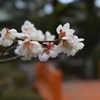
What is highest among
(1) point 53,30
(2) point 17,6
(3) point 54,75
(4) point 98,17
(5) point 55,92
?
(2) point 17,6

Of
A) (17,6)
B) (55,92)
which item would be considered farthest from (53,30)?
(17,6)

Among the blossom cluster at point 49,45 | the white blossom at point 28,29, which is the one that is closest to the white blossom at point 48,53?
the blossom cluster at point 49,45

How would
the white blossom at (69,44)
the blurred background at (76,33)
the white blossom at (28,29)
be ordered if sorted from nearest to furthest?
the white blossom at (69,44), the white blossom at (28,29), the blurred background at (76,33)

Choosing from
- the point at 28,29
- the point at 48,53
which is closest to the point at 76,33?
the point at 28,29

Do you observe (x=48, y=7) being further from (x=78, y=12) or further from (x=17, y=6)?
(x=78, y=12)

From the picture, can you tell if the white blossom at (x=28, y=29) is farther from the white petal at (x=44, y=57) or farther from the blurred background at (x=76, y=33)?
the blurred background at (x=76, y=33)

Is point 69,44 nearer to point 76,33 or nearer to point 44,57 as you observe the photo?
point 44,57

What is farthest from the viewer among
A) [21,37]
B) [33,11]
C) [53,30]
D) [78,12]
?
[33,11]

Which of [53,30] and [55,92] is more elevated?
[53,30]
